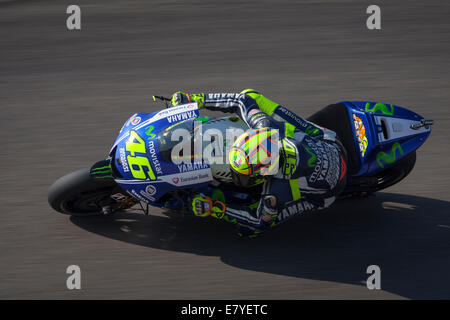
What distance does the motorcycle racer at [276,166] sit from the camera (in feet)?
15.7

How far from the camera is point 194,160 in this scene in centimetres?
494

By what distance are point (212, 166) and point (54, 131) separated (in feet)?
11.0

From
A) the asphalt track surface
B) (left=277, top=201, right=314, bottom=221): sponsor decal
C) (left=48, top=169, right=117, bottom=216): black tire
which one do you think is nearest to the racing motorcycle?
(left=48, top=169, right=117, bottom=216): black tire

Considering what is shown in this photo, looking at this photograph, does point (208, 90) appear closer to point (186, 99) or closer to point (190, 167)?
point (186, 99)

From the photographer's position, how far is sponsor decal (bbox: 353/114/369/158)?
18.0 ft

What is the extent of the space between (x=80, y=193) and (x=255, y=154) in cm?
182

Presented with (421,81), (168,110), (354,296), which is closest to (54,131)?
(168,110)

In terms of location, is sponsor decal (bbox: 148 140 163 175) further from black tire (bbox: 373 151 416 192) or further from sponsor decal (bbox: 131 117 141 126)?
black tire (bbox: 373 151 416 192)

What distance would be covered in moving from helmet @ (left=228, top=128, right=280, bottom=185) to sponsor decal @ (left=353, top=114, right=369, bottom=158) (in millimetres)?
1034

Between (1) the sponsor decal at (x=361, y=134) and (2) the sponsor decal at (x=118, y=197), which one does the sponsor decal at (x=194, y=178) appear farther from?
(1) the sponsor decal at (x=361, y=134)

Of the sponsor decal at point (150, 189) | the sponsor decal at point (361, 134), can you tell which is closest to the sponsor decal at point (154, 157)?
the sponsor decal at point (150, 189)

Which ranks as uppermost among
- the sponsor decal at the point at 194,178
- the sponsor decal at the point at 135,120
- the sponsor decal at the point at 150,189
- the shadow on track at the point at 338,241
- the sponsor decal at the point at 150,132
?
the sponsor decal at the point at 135,120

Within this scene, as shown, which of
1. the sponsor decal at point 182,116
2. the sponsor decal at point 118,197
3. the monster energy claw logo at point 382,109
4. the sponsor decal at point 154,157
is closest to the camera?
the sponsor decal at point 154,157

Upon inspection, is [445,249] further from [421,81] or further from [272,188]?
[421,81]
